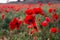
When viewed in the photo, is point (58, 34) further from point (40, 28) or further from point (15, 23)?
point (15, 23)

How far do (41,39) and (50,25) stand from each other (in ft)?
1.66

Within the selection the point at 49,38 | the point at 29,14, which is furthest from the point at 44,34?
the point at 29,14

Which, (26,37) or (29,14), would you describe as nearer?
(29,14)

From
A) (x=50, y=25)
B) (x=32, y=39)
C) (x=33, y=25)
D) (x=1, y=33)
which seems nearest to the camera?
(x=33, y=25)

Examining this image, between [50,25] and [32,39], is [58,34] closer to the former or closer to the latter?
[32,39]

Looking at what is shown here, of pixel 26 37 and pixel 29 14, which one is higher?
pixel 29 14

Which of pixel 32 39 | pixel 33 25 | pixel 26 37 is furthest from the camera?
pixel 26 37

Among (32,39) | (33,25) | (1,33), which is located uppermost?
(33,25)

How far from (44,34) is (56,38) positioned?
105 mm

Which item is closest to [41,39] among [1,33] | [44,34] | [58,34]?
[44,34]

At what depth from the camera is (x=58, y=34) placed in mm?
1576

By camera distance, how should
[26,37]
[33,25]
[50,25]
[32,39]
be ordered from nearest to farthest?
1. [33,25]
2. [32,39]
3. [26,37]
4. [50,25]

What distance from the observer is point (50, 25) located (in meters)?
1.94

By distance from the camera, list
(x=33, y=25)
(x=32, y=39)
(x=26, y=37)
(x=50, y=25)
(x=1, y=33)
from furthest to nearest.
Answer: (x=50, y=25), (x=1, y=33), (x=26, y=37), (x=32, y=39), (x=33, y=25)
